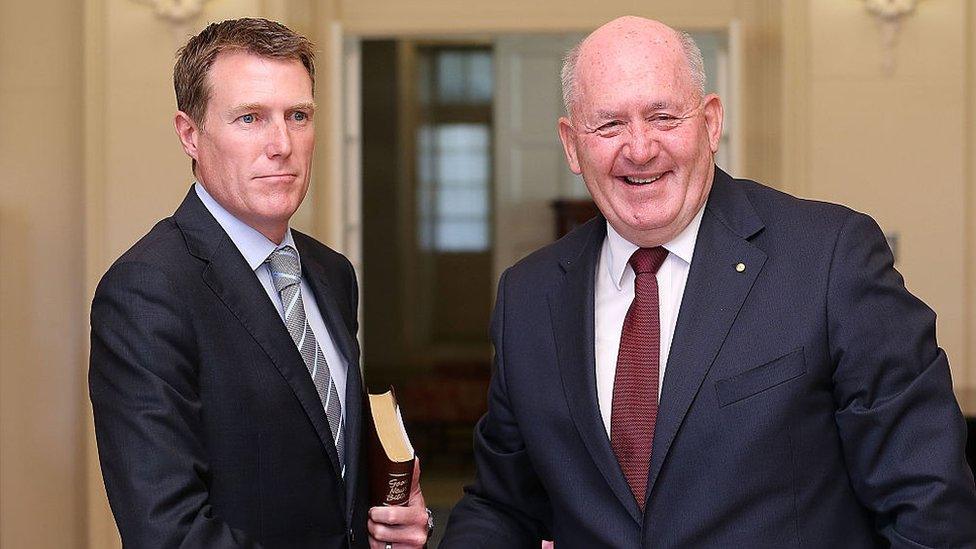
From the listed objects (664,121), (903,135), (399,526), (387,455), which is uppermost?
(903,135)

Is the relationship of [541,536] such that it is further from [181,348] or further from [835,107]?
[835,107]

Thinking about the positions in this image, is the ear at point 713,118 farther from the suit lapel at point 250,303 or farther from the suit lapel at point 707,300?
the suit lapel at point 250,303

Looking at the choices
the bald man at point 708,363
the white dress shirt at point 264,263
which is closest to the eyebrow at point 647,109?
the bald man at point 708,363

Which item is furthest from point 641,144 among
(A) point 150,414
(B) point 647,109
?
(A) point 150,414

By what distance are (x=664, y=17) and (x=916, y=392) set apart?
16.2ft

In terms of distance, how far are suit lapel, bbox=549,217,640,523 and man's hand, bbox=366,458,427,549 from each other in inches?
13.8

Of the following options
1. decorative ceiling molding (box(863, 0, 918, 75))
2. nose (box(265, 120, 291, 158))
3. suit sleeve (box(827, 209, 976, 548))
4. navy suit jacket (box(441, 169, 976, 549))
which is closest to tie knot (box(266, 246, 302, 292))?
nose (box(265, 120, 291, 158))

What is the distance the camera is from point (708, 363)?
7.27ft

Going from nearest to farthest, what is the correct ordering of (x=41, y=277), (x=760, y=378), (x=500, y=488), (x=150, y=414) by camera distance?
(x=150, y=414) < (x=760, y=378) < (x=500, y=488) < (x=41, y=277)

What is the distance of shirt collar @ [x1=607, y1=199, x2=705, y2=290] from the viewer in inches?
93.8

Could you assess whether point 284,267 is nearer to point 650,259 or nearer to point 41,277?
point 650,259

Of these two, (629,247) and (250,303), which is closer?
(250,303)

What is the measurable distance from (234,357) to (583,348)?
25.4 inches

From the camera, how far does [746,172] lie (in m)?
6.71
